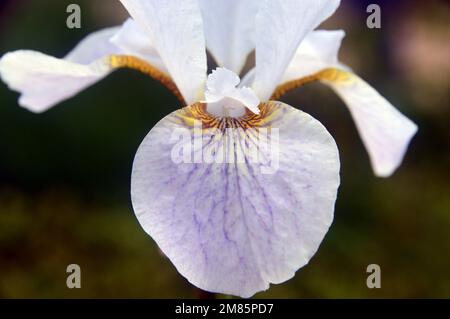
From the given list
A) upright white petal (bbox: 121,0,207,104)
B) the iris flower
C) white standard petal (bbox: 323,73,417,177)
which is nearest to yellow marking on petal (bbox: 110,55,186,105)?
the iris flower

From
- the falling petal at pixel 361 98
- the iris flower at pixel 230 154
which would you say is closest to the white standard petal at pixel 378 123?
the falling petal at pixel 361 98

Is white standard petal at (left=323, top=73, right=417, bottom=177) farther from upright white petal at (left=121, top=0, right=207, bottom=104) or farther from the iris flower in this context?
upright white petal at (left=121, top=0, right=207, bottom=104)

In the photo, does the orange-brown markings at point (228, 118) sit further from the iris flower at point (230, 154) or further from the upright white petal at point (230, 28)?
the upright white petal at point (230, 28)

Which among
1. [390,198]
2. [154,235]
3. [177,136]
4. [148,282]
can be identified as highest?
[177,136]

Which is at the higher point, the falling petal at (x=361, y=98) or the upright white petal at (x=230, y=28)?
the upright white petal at (x=230, y=28)
